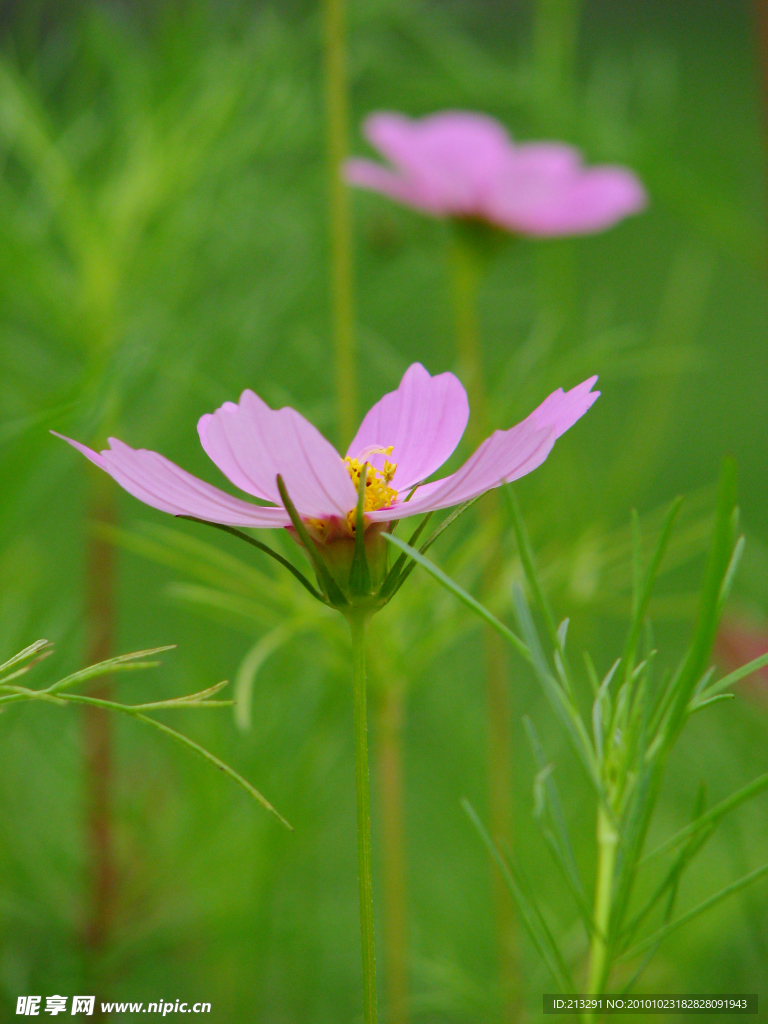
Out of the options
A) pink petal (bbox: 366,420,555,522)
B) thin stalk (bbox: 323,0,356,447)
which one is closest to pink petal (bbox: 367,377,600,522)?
pink petal (bbox: 366,420,555,522)

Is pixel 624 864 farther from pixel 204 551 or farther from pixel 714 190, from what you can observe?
pixel 714 190

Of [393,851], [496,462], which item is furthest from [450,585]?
[393,851]

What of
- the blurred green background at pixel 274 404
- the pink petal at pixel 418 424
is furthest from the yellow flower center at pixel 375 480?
the blurred green background at pixel 274 404

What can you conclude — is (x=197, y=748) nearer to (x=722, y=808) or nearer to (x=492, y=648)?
(x=722, y=808)

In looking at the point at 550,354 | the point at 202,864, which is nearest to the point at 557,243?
the point at 550,354

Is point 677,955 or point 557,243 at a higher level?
point 557,243
